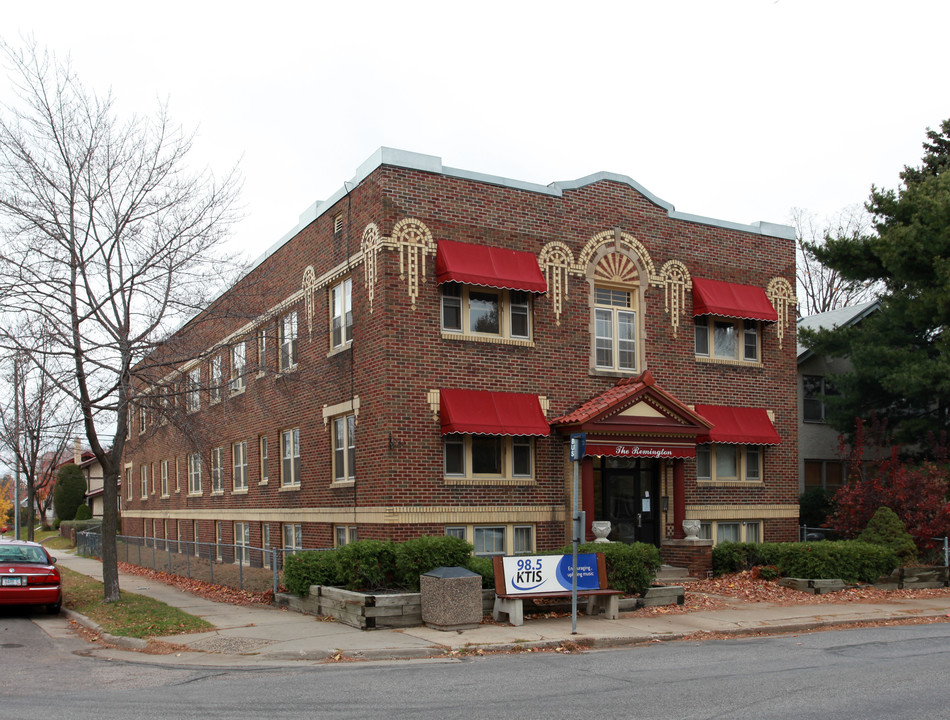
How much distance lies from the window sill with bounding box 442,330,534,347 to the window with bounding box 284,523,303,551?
7374 mm

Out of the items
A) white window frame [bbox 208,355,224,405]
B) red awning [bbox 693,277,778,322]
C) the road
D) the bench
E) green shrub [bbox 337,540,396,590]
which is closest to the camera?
the road

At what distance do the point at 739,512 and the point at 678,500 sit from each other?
2227 mm

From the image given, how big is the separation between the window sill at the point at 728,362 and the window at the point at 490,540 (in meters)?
6.65

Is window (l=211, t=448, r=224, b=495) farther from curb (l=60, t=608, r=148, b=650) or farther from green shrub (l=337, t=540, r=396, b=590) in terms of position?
green shrub (l=337, t=540, r=396, b=590)

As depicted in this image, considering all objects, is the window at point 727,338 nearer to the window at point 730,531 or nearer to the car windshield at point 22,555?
the window at point 730,531

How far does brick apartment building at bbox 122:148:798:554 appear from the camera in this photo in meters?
18.9

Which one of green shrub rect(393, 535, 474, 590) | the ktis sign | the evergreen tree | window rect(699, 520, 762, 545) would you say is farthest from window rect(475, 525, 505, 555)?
the evergreen tree

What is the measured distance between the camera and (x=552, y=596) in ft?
49.0

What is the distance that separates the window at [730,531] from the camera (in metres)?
22.3

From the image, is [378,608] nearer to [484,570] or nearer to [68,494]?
[484,570]

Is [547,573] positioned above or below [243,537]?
above

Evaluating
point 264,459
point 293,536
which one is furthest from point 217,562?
point 264,459

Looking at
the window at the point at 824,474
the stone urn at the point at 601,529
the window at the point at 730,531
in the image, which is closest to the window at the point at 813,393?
the window at the point at 824,474

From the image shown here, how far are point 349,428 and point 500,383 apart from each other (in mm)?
3549
